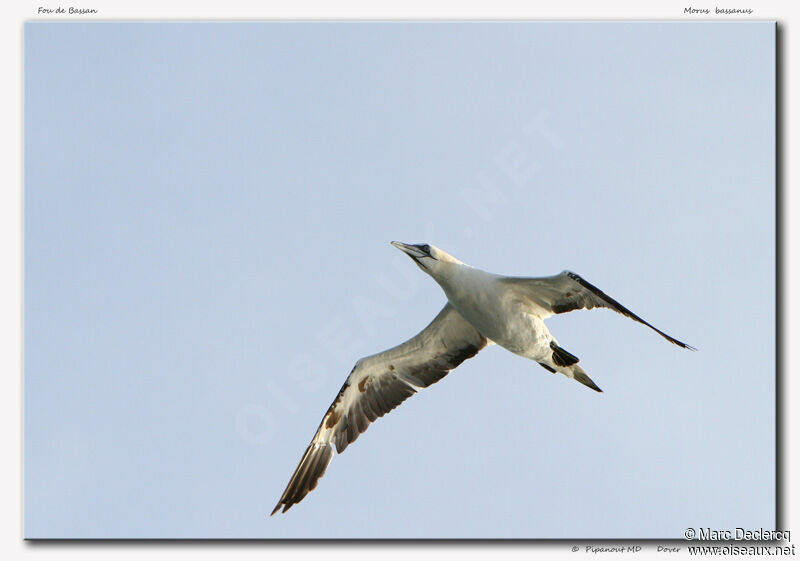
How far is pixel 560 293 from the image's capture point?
56.3 feet

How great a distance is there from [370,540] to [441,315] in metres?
5.34

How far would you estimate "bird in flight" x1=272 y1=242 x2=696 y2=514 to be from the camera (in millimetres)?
17016

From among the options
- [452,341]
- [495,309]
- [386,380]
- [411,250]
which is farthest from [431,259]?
[386,380]

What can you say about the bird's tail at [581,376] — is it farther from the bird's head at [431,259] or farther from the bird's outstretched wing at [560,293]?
the bird's head at [431,259]

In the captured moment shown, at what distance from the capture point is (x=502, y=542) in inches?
558

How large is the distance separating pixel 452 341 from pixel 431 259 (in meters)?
2.22

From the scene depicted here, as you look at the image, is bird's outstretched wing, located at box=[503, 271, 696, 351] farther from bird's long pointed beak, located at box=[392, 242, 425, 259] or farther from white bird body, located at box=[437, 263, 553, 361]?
bird's long pointed beak, located at box=[392, 242, 425, 259]

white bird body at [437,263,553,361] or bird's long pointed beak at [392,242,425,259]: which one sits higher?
bird's long pointed beak at [392,242,425,259]

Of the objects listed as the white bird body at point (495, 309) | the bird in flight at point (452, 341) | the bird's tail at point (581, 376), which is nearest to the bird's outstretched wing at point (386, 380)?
the bird in flight at point (452, 341)

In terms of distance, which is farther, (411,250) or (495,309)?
(411,250)

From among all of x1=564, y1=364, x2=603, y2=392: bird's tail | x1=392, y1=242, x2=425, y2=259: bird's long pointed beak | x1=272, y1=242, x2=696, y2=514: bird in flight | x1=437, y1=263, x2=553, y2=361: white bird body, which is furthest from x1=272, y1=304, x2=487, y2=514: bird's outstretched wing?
x1=564, y1=364, x2=603, y2=392: bird's tail

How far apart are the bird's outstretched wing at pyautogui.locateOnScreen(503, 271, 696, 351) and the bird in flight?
0.02m

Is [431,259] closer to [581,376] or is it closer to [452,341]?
[452,341]

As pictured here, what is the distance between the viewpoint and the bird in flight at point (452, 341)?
17016 millimetres
